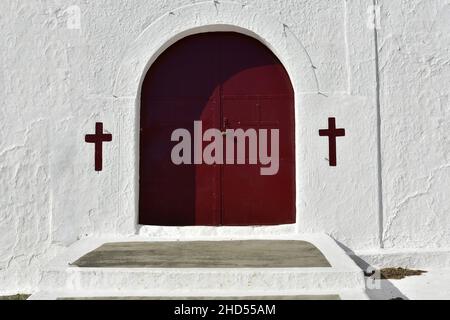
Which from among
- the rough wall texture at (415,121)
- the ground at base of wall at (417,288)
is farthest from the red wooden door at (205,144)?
the ground at base of wall at (417,288)

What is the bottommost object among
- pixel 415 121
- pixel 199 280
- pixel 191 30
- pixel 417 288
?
pixel 417 288

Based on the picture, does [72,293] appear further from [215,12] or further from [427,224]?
[427,224]

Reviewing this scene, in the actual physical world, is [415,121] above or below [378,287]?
above

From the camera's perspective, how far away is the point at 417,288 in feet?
13.3

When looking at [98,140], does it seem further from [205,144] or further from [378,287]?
[378,287]

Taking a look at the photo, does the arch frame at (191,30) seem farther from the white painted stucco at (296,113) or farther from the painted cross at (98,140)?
the painted cross at (98,140)

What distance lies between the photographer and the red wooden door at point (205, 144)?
490 centimetres

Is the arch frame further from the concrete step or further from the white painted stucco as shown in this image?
the concrete step

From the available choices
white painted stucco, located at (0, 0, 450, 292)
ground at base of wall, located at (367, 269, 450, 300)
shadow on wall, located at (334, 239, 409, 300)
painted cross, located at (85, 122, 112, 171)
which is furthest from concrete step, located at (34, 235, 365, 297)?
painted cross, located at (85, 122, 112, 171)

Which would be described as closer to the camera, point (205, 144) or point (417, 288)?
point (417, 288)

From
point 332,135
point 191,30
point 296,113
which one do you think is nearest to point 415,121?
point 332,135

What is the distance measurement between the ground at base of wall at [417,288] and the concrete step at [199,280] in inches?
20.8

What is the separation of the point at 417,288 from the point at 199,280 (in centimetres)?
192

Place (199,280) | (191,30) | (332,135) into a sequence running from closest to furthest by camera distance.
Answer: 1. (199,280)
2. (332,135)
3. (191,30)
